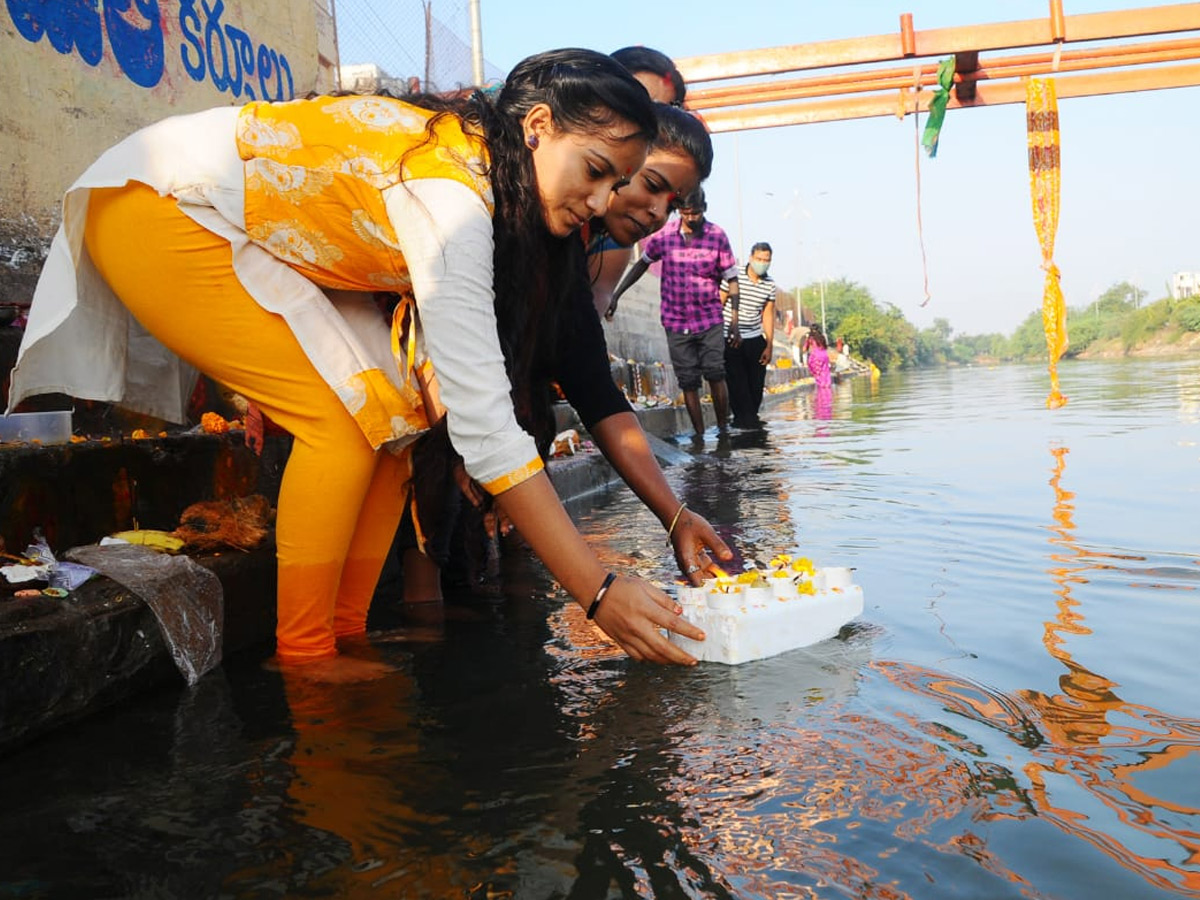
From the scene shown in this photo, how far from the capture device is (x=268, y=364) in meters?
2.22

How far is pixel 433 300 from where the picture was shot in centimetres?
189

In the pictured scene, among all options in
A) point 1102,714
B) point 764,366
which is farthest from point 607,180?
point 764,366

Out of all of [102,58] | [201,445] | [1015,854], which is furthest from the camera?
[102,58]

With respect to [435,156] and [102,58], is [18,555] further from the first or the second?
[102,58]

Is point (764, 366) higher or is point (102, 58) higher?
point (102, 58)

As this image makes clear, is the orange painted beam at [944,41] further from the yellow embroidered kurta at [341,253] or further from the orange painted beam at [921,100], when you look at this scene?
the yellow embroidered kurta at [341,253]

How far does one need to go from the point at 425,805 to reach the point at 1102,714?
1142 mm

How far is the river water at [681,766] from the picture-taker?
1.25 meters

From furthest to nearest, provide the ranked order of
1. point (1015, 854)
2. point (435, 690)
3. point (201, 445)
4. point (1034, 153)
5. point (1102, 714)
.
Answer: point (1034, 153), point (201, 445), point (435, 690), point (1102, 714), point (1015, 854)

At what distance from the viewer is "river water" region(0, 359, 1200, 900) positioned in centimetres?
125

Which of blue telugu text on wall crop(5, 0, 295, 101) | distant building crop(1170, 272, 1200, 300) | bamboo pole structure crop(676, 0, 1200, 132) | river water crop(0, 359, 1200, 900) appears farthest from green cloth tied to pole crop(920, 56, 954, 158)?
distant building crop(1170, 272, 1200, 300)

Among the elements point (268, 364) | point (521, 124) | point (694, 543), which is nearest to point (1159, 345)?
point (694, 543)

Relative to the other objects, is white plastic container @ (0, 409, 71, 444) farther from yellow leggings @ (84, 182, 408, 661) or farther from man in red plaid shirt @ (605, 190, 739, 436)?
man in red plaid shirt @ (605, 190, 739, 436)

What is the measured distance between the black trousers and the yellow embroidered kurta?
301 inches
